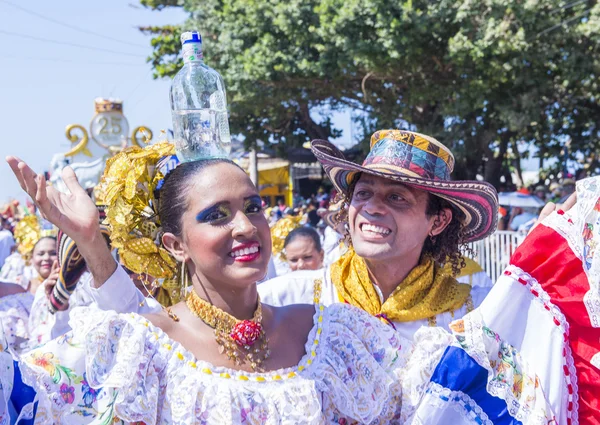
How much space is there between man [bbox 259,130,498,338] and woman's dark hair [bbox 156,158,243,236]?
911 millimetres

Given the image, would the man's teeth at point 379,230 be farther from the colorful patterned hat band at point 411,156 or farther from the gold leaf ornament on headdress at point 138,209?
the gold leaf ornament on headdress at point 138,209

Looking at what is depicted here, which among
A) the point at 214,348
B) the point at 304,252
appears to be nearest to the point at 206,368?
the point at 214,348

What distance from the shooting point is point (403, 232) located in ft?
9.73

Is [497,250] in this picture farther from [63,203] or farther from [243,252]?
[63,203]

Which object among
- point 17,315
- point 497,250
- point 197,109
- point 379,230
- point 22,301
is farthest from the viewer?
point 497,250

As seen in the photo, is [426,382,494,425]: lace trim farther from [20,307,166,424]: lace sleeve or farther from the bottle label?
the bottle label

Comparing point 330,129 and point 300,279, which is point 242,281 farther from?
point 330,129

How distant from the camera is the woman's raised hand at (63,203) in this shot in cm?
210

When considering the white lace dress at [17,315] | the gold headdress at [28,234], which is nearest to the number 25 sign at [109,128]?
the gold headdress at [28,234]

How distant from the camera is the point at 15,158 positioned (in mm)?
2051

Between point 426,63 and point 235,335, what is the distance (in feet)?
40.7

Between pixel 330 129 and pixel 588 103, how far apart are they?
23.3 feet

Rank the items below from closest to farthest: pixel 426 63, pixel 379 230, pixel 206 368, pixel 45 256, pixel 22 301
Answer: pixel 206 368 → pixel 379 230 → pixel 22 301 → pixel 45 256 → pixel 426 63

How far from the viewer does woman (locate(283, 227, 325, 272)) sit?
597cm
